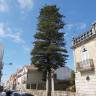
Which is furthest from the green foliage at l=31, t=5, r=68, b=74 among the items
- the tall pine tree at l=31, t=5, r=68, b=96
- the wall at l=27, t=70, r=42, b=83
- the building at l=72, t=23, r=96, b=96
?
the wall at l=27, t=70, r=42, b=83

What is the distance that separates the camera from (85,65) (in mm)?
27203

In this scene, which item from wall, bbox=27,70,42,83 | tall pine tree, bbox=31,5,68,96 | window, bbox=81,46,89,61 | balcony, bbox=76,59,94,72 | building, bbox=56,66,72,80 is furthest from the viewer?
wall, bbox=27,70,42,83

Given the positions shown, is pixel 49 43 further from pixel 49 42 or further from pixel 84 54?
pixel 84 54

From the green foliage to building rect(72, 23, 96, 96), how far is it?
7425 millimetres

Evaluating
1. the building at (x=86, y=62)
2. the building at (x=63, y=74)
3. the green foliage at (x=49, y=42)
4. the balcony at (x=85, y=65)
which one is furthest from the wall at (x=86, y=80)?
the building at (x=63, y=74)

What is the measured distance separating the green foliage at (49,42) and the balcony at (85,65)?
29.3ft

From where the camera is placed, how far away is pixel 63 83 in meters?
62.7

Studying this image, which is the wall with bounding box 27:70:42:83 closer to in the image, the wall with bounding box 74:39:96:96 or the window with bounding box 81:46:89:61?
the wall with bounding box 74:39:96:96

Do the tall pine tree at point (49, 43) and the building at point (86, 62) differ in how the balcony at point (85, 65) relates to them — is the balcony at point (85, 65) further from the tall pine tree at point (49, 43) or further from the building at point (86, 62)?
the tall pine tree at point (49, 43)

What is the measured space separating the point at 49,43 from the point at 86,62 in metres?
12.4

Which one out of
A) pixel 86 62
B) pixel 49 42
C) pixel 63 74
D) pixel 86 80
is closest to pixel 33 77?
pixel 63 74

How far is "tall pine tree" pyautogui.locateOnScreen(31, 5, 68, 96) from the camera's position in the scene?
122 ft

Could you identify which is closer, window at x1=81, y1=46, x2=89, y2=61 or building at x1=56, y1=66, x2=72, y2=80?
window at x1=81, y1=46, x2=89, y2=61

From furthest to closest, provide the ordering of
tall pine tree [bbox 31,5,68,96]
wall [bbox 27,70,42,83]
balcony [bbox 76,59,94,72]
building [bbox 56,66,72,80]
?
wall [bbox 27,70,42,83]
building [bbox 56,66,72,80]
tall pine tree [bbox 31,5,68,96]
balcony [bbox 76,59,94,72]
